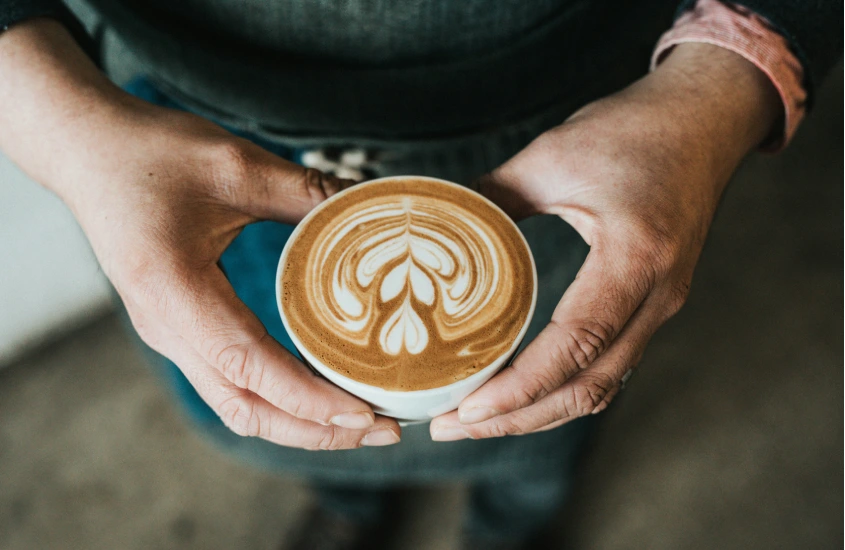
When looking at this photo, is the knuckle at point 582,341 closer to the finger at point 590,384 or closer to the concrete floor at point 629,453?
the finger at point 590,384

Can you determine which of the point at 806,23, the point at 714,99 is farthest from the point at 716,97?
the point at 806,23

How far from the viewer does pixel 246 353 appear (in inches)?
26.0

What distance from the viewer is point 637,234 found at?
0.70 meters

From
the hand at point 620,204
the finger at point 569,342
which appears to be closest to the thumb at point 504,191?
the hand at point 620,204

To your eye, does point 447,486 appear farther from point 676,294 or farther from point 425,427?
point 676,294

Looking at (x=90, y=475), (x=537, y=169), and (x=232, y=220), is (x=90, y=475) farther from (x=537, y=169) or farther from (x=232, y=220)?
(x=537, y=169)

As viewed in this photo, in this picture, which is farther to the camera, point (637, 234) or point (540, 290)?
point (540, 290)

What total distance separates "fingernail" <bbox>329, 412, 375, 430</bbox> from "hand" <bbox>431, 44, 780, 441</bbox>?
80mm

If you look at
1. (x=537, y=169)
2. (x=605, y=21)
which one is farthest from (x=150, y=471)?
(x=605, y=21)

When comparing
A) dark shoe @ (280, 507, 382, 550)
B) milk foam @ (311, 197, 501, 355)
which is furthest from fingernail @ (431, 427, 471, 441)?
dark shoe @ (280, 507, 382, 550)

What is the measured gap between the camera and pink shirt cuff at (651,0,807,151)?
0.81 meters

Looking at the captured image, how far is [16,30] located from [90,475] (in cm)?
127

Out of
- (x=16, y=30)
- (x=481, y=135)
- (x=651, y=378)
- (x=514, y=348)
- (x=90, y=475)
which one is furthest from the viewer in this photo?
(x=651, y=378)

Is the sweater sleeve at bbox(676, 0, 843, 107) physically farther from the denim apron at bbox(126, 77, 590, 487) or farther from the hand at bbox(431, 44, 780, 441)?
the denim apron at bbox(126, 77, 590, 487)
